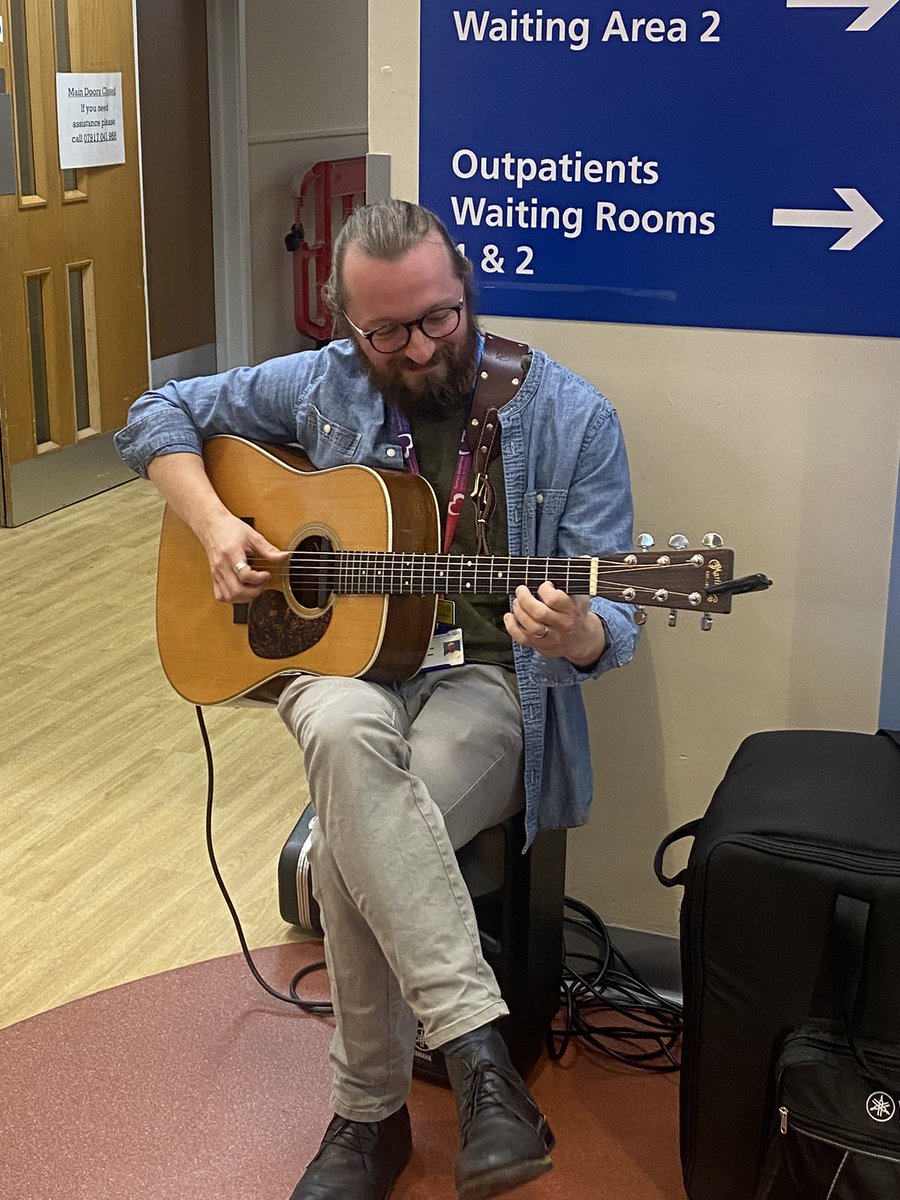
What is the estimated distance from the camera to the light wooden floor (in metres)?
2.33

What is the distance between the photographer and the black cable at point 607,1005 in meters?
2.07

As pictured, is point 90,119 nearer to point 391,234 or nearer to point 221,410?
point 221,410

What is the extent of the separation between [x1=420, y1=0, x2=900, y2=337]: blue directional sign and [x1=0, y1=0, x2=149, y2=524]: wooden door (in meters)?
2.71

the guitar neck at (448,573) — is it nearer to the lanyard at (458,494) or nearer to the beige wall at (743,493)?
the lanyard at (458,494)

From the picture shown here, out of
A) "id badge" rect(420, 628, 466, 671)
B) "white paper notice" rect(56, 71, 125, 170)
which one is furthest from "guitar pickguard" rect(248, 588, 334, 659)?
"white paper notice" rect(56, 71, 125, 170)

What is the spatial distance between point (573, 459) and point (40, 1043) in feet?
3.86

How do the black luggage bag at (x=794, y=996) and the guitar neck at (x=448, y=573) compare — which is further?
the guitar neck at (x=448, y=573)

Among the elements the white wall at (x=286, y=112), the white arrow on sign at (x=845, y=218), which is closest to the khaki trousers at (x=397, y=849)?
the white arrow on sign at (x=845, y=218)

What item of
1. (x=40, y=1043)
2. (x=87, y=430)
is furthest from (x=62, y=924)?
(x=87, y=430)

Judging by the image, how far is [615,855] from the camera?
221cm

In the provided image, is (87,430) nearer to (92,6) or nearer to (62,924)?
(92,6)

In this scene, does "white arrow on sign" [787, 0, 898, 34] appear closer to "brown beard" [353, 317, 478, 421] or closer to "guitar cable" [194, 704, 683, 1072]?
"brown beard" [353, 317, 478, 421]

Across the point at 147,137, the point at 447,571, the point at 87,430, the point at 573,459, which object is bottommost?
the point at 87,430

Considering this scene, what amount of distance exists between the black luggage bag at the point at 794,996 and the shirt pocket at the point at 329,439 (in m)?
0.71
